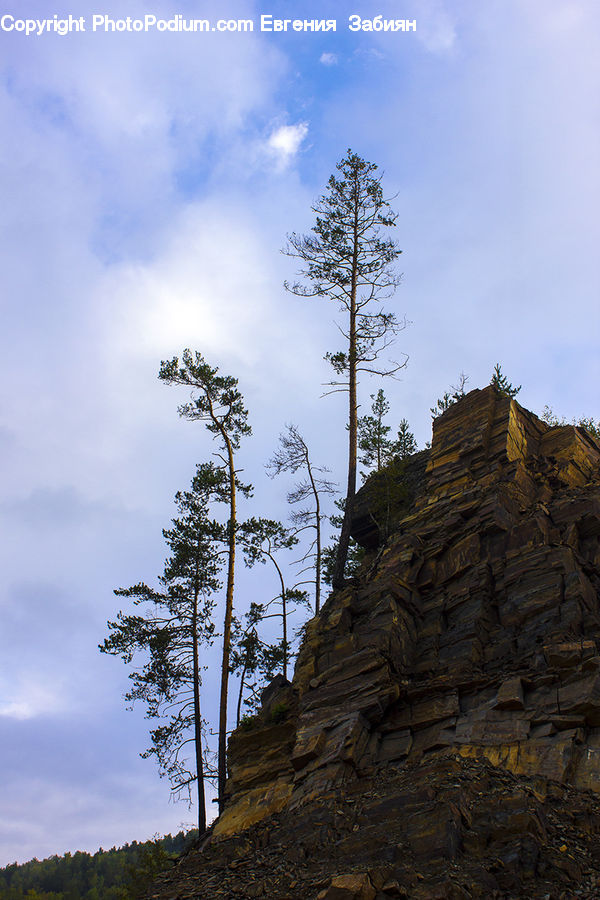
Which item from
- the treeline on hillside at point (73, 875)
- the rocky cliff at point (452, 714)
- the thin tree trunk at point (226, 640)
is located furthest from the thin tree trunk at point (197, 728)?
the treeline on hillside at point (73, 875)

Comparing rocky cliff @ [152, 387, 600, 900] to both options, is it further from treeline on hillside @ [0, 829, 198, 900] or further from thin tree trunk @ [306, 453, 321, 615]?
treeline on hillside @ [0, 829, 198, 900]

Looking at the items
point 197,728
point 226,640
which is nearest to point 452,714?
point 226,640

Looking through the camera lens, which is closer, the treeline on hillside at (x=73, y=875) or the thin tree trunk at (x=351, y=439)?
the thin tree trunk at (x=351, y=439)

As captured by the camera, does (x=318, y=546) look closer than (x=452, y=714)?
No

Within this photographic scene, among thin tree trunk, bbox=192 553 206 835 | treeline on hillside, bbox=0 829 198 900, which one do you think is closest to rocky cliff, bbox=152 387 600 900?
thin tree trunk, bbox=192 553 206 835

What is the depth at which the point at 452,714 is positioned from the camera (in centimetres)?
1357

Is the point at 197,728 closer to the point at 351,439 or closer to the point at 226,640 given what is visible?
the point at 226,640

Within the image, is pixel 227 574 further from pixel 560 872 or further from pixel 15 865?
pixel 15 865

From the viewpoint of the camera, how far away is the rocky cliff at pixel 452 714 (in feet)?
30.2

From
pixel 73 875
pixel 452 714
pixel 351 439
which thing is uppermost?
pixel 351 439

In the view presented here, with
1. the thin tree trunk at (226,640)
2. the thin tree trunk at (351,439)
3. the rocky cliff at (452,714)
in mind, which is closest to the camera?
the rocky cliff at (452,714)

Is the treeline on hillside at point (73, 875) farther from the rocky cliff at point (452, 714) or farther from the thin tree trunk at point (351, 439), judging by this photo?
the rocky cliff at point (452, 714)

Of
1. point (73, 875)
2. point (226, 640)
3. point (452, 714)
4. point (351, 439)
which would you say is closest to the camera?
point (452, 714)

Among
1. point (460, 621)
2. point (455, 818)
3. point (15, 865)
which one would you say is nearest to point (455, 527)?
point (460, 621)
